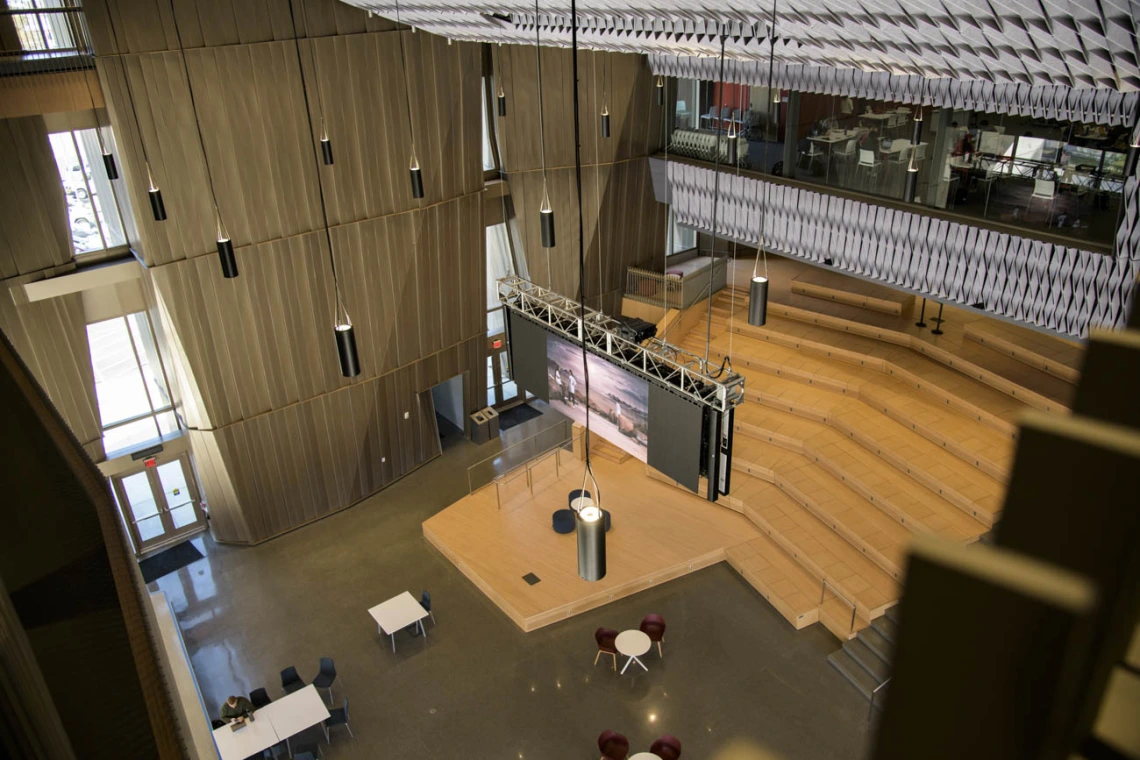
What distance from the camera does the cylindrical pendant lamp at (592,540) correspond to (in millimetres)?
6504

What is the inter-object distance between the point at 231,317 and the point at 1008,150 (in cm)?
1124

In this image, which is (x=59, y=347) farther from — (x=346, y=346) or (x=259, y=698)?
(x=346, y=346)

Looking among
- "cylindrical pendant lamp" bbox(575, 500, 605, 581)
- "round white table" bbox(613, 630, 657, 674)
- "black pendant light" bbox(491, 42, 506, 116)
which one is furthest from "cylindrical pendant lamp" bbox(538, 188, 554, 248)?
"round white table" bbox(613, 630, 657, 674)

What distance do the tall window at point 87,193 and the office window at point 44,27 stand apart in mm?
1131

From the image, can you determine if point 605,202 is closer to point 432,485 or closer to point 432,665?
point 432,485

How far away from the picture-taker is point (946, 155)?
11984 mm

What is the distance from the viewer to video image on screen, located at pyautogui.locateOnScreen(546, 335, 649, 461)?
11.6m

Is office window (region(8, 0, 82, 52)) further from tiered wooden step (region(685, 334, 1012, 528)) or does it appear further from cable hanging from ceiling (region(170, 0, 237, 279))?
tiered wooden step (region(685, 334, 1012, 528))

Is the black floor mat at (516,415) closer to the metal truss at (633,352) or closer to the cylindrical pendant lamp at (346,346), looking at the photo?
the metal truss at (633,352)

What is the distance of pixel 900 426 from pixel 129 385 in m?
12.1

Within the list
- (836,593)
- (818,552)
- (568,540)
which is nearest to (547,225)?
(568,540)

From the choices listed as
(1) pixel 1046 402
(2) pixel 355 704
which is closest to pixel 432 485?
(2) pixel 355 704

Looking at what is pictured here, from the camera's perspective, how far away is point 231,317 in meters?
12.2

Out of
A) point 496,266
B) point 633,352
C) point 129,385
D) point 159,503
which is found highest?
A: point 496,266
